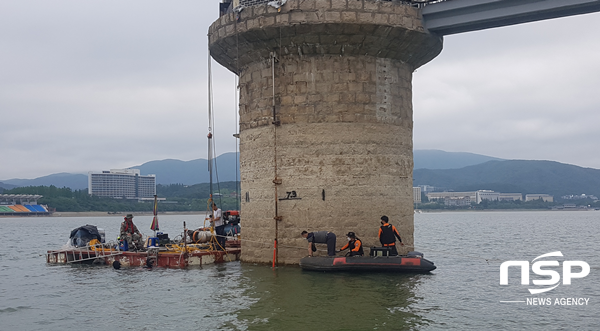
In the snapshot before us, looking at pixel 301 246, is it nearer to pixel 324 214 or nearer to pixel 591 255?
pixel 324 214

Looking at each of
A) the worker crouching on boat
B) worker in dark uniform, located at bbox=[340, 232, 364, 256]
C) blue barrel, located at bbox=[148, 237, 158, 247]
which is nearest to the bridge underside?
worker in dark uniform, located at bbox=[340, 232, 364, 256]

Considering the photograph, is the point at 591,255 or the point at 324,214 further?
the point at 591,255

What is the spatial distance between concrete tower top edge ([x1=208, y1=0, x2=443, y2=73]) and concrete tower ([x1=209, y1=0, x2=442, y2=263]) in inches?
1.3

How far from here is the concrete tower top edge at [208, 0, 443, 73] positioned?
19.1 meters

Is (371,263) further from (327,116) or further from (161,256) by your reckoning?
(161,256)

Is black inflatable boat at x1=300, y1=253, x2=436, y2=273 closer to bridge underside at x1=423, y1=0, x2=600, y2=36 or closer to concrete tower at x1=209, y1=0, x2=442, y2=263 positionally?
concrete tower at x1=209, y1=0, x2=442, y2=263

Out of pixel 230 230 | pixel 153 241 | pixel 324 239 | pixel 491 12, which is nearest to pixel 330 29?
pixel 491 12

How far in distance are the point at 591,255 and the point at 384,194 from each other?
57.5ft

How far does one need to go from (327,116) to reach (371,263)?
4.90 m

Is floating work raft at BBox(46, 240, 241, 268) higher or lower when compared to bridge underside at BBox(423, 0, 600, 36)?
lower

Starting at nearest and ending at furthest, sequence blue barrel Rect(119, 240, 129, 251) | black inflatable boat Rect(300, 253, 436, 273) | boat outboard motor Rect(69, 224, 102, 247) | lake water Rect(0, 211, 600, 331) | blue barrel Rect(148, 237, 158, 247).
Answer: lake water Rect(0, 211, 600, 331)
black inflatable boat Rect(300, 253, 436, 273)
blue barrel Rect(119, 240, 129, 251)
blue barrel Rect(148, 237, 158, 247)
boat outboard motor Rect(69, 224, 102, 247)

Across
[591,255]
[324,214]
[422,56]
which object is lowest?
[591,255]

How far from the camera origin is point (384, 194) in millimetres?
20078

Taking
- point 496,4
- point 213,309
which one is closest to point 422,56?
point 496,4
